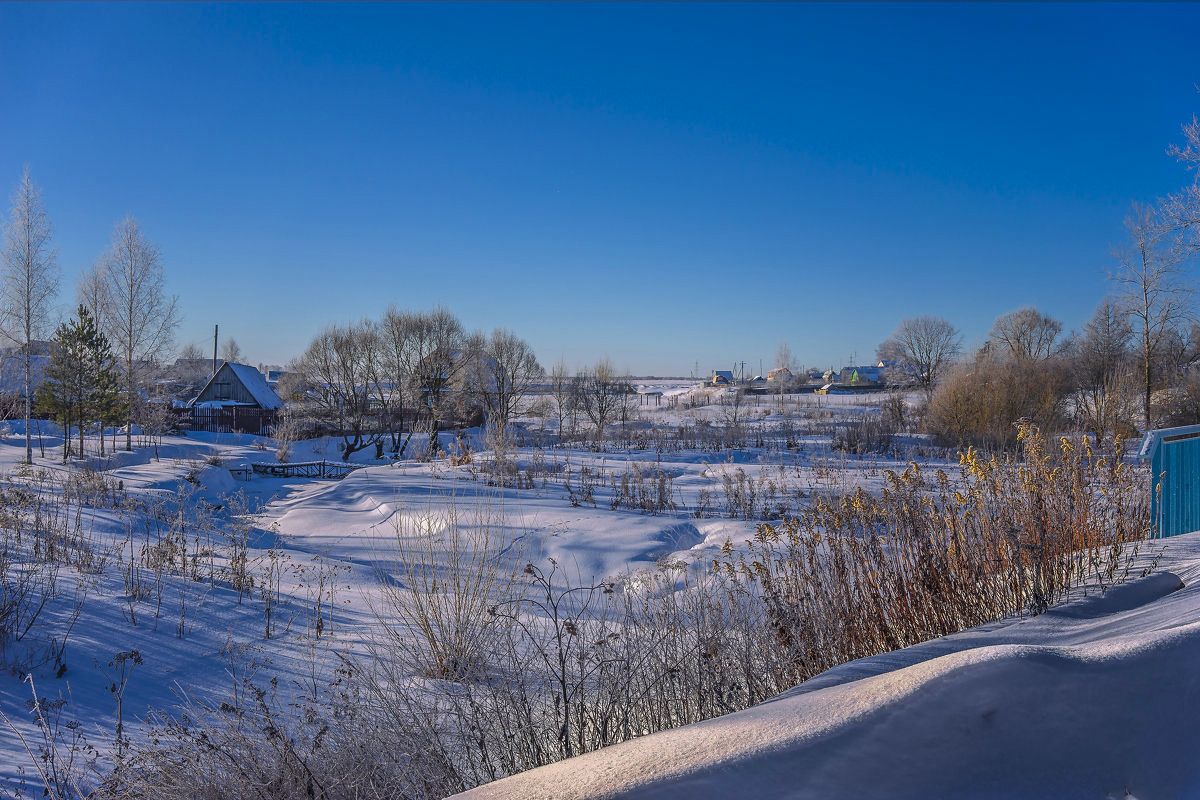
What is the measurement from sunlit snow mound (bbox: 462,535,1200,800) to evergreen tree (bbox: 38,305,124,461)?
24.5 meters

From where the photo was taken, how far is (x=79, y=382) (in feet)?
66.3

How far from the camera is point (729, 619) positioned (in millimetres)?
4109

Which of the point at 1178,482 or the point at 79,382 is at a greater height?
the point at 79,382

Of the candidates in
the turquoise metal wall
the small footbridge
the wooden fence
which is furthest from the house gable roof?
the turquoise metal wall

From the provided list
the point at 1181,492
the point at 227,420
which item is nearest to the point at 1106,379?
the point at 1181,492

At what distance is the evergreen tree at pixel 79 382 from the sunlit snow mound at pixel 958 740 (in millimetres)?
24494

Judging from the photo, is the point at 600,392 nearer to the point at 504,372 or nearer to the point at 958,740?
the point at 504,372

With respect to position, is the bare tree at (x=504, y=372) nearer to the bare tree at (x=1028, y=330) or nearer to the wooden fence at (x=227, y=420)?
the wooden fence at (x=227, y=420)

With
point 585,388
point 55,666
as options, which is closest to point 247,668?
point 55,666

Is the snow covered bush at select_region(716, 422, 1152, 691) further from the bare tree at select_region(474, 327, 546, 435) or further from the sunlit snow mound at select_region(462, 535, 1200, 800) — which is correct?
the bare tree at select_region(474, 327, 546, 435)

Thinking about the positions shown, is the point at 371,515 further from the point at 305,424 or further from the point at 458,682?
the point at 305,424

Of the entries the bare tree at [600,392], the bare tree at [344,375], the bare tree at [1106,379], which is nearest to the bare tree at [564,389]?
the bare tree at [600,392]

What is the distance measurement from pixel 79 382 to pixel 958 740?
84.8 ft

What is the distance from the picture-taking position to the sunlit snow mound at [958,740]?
1477 millimetres
